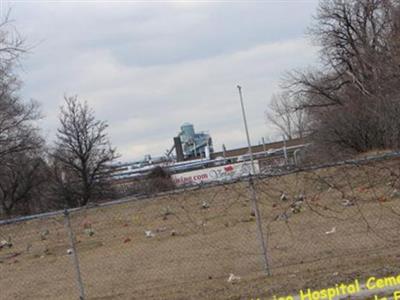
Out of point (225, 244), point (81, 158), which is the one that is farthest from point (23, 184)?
point (225, 244)

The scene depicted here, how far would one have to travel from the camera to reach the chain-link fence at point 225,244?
30.9 ft

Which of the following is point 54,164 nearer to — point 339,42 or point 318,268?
point 339,42

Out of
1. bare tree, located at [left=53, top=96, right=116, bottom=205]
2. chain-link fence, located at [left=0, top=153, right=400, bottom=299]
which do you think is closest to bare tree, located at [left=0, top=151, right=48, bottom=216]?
bare tree, located at [left=53, top=96, right=116, bottom=205]

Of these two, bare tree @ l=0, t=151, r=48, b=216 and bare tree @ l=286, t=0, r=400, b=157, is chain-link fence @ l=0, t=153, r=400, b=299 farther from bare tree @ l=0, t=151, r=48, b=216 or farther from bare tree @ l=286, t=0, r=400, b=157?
bare tree @ l=0, t=151, r=48, b=216

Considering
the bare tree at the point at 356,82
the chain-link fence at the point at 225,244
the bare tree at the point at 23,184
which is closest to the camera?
the chain-link fence at the point at 225,244

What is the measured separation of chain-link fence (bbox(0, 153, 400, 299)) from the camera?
30.9 ft

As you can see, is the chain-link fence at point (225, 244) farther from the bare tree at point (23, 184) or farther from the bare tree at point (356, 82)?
the bare tree at point (23, 184)

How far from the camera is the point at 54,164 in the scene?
44688 mm

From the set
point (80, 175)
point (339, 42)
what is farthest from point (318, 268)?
point (339, 42)

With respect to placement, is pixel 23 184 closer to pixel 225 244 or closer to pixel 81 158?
pixel 81 158

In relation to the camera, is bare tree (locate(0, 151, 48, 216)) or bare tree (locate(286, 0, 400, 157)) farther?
bare tree (locate(0, 151, 48, 216))

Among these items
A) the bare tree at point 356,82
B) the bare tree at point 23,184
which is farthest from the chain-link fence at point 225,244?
the bare tree at point 23,184

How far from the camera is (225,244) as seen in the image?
515 inches

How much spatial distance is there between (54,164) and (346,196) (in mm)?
31564
